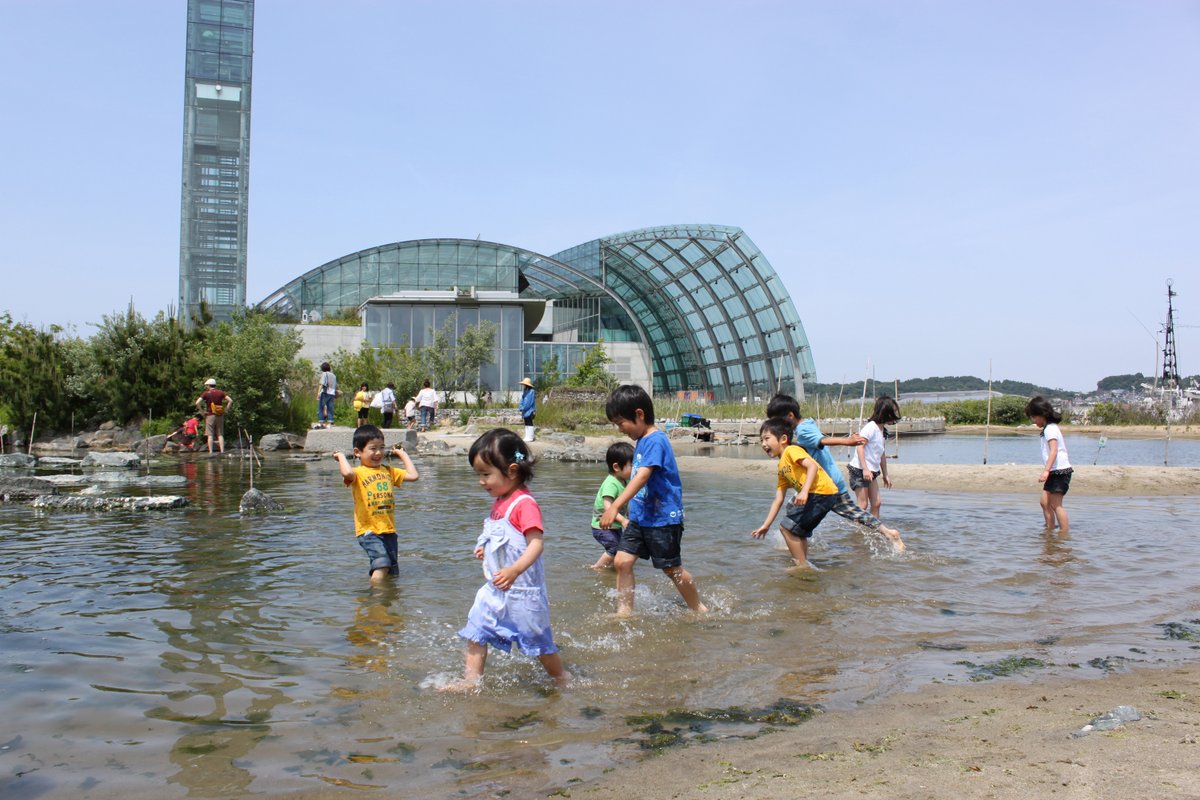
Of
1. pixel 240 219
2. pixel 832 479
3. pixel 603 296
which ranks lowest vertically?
pixel 832 479

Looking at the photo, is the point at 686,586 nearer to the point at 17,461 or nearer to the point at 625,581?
the point at 625,581

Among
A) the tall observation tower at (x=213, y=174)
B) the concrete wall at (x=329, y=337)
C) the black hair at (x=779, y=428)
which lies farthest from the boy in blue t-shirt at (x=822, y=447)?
the tall observation tower at (x=213, y=174)

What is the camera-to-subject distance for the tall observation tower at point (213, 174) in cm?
4028

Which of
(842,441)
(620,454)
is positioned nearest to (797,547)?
(842,441)

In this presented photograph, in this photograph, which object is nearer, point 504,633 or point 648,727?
point 648,727

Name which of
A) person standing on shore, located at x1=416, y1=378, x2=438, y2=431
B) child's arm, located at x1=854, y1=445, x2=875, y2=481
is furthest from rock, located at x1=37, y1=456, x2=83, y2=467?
child's arm, located at x1=854, y1=445, x2=875, y2=481

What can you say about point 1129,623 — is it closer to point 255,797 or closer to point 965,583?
point 965,583

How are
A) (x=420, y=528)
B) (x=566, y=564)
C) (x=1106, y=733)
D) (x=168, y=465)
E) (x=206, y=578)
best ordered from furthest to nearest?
(x=168, y=465), (x=420, y=528), (x=566, y=564), (x=206, y=578), (x=1106, y=733)

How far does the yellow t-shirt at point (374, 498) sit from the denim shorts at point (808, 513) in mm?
3238

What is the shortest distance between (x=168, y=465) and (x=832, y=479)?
13411 millimetres

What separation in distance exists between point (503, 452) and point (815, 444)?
4.20m

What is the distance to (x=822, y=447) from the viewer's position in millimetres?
7605

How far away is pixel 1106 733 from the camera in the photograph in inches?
123

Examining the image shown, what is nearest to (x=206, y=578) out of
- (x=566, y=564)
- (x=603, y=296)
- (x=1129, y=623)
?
(x=566, y=564)
